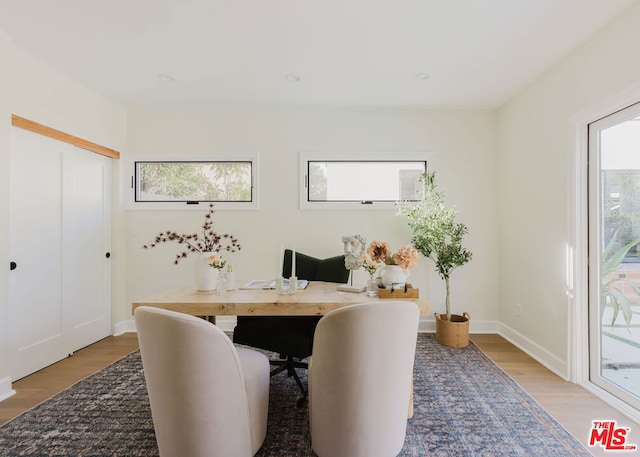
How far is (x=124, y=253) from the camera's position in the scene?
3510 mm

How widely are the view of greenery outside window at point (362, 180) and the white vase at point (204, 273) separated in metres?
1.74

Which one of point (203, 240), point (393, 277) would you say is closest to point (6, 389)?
point (203, 240)

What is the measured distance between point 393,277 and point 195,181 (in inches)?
108

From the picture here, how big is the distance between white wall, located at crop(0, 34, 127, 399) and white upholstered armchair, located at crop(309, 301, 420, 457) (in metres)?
2.45

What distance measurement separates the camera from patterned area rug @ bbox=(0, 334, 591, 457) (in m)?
1.63

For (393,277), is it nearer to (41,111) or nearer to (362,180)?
(362,180)

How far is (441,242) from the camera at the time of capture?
10.1 ft

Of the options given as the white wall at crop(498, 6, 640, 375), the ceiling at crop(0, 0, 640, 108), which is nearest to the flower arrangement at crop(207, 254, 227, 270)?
the ceiling at crop(0, 0, 640, 108)

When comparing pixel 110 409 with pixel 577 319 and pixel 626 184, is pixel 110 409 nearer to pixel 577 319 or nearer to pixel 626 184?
pixel 577 319

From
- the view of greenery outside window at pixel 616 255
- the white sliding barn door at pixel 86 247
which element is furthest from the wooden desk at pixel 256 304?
the white sliding barn door at pixel 86 247

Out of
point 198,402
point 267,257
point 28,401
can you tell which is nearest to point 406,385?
point 198,402

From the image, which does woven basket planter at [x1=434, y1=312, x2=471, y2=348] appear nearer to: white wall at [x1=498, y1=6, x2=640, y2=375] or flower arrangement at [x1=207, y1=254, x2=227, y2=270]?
white wall at [x1=498, y1=6, x2=640, y2=375]

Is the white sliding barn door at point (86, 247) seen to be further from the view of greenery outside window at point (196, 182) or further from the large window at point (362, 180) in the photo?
the large window at point (362, 180)

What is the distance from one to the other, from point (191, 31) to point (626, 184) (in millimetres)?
3213
